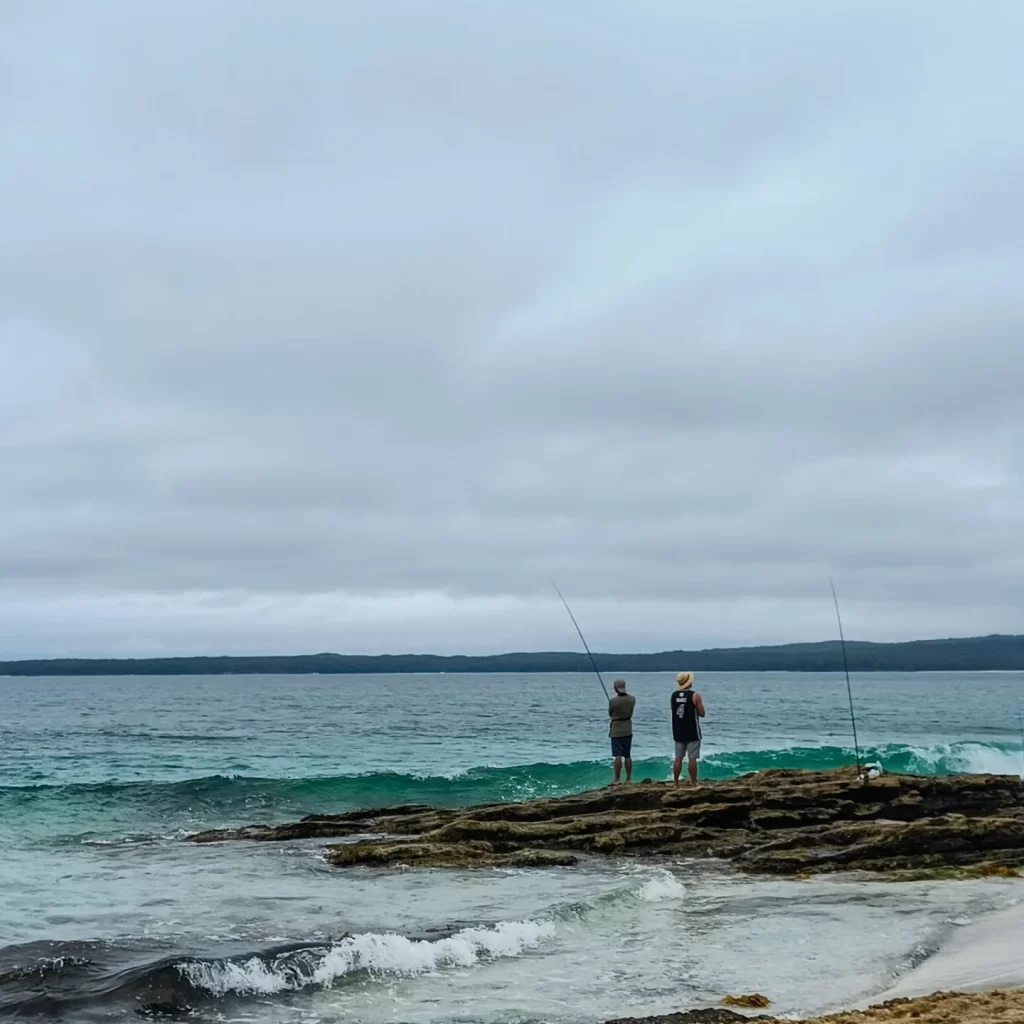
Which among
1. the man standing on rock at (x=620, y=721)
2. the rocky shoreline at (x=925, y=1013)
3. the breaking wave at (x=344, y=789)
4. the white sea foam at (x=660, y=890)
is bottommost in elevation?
the breaking wave at (x=344, y=789)

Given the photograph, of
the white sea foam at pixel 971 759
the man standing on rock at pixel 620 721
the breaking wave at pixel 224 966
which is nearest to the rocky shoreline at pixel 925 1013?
the breaking wave at pixel 224 966

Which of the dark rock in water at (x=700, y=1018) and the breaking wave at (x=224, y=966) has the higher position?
the dark rock in water at (x=700, y=1018)

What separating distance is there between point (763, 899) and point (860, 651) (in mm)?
196021

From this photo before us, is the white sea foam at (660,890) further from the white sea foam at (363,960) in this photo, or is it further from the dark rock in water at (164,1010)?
the dark rock in water at (164,1010)

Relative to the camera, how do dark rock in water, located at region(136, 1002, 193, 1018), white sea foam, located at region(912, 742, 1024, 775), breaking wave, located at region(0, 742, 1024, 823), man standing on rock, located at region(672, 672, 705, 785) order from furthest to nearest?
white sea foam, located at region(912, 742, 1024, 775) → breaking wave, located at region(0, 742, 1024, 823) → man standing on rock, located at region(672, 672, 705, 785) → dark rock in water, located at region(136, 1002, 193, 1018)

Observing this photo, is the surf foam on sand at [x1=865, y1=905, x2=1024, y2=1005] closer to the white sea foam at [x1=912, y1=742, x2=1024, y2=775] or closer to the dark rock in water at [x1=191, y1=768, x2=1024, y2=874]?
the dark rock in water at [x1=191, y1=768, x2=1024, y2=874]

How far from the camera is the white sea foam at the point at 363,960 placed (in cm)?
885

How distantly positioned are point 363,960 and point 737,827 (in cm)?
740

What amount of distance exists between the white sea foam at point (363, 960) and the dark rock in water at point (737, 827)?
4175mm

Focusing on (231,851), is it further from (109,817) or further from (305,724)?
Result: (305,724)

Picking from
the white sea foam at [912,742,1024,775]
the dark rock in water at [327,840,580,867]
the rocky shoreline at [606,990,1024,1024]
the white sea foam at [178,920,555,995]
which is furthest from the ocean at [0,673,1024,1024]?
the white sea foam at [912,742,1024,775]

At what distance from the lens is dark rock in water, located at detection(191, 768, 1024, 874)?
13930mm

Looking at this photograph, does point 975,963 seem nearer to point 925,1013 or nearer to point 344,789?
point 925,1013

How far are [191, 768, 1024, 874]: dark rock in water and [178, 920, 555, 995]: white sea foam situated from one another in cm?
418
